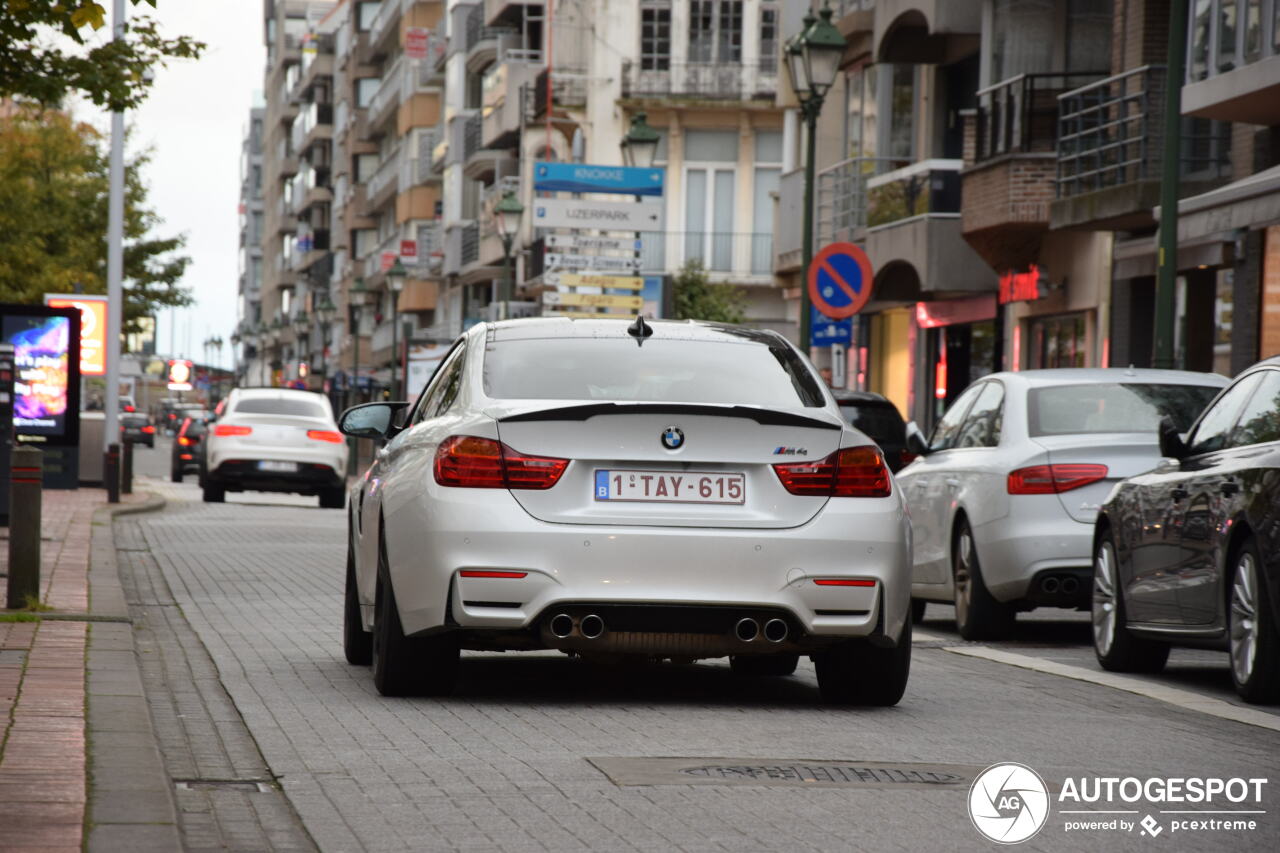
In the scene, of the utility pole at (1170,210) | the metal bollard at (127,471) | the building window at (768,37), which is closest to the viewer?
the utility pole at (1170,210)

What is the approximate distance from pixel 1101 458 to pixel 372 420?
4264 millimetres

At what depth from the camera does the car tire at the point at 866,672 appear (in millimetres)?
9461

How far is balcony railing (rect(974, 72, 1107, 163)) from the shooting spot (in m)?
29.4

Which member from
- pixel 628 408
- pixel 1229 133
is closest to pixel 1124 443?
pixel 628 408

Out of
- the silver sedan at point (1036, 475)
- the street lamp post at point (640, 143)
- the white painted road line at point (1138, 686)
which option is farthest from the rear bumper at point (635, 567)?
the street lamp post at point (640, 143)

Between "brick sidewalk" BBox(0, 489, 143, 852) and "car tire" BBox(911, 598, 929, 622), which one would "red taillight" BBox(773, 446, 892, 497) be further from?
"car tire" BBox(911, 598, 929, 622)

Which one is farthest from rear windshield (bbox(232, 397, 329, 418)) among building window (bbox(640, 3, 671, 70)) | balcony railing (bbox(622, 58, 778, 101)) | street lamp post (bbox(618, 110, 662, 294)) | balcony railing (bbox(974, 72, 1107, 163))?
building window (bbox(640, 3, 671, 70))

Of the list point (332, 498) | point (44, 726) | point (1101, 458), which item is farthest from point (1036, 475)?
point (332, 498)

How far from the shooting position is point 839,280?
2333 cm

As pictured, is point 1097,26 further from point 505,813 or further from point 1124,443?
point 505,813

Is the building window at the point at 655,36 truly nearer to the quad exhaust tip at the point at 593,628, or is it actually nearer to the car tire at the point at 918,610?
the car tire at the point at 918,610

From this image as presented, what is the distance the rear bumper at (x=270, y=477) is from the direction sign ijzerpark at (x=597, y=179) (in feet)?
17.0

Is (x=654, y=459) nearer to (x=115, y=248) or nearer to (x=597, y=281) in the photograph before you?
(x=597, y=281)

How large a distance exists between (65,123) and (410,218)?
61.4ft
